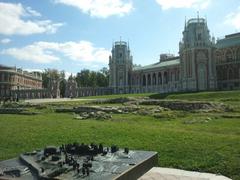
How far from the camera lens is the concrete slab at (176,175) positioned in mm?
8844

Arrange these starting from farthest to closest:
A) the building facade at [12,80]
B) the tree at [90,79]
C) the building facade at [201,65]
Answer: the tree at [90,79] < the building facade at [12,80] < the building facade at [201,65]

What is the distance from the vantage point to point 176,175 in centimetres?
919

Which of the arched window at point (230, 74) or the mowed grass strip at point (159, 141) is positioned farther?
the arched window at point (230, 74)

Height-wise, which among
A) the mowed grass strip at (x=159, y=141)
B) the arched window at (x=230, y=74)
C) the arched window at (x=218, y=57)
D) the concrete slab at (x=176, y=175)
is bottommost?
the concrete slab at (x=176, y=175)

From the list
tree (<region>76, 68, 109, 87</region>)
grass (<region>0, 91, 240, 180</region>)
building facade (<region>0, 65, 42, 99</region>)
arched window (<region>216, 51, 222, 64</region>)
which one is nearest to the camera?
grass (<region>0, 91, 240, 180</region>)

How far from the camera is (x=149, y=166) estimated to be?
291 inches

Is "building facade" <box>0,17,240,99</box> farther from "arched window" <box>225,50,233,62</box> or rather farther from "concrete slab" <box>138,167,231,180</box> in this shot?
"concrete slab" <box>138,167,231,180</box>

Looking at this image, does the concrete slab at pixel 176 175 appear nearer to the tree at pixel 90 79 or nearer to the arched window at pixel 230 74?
the arched window at pixel 230 74

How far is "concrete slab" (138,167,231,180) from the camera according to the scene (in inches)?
348

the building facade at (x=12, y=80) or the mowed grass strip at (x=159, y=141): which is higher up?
the building facade at (x=12, y=80)

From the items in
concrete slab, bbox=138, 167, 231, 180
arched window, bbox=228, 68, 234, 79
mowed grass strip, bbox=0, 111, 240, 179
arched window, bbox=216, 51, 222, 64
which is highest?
arched window, bbox=216, 51, 222, 64

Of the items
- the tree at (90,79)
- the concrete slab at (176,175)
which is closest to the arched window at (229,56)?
the tree at (90,79)

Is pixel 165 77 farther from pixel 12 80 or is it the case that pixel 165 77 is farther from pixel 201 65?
pixel 12 80

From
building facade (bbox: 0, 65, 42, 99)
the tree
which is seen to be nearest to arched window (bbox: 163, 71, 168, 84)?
the tree
